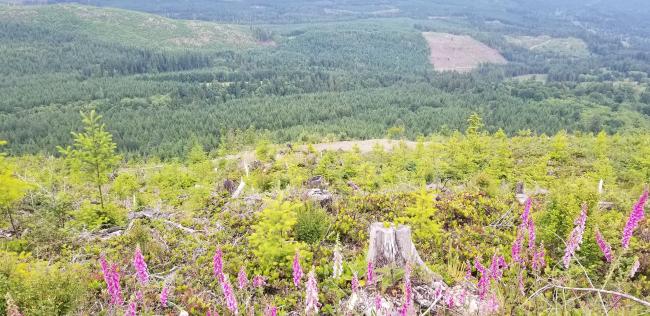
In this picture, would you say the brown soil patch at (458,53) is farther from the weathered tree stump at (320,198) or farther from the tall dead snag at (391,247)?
the tall dead snag at (391,247)

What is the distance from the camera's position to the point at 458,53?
112188 millimetres

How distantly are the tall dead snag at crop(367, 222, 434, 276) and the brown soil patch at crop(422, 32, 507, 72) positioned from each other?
99.8 metres

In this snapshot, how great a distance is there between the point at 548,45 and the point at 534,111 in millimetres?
85372

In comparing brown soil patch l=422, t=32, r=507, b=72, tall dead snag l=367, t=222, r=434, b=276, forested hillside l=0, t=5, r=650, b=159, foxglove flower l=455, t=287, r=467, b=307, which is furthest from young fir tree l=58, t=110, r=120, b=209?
brown soil patch l=422, t=32, r=507, b=72

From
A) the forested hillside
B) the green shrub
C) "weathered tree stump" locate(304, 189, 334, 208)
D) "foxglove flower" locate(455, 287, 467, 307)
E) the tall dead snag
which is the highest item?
"foxglove flower" locate(455, 287, 467, 307)

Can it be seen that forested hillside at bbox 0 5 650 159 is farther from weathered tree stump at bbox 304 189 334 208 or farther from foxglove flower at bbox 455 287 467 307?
foxglove flower at bbox 455 287 467 307

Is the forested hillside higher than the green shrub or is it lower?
lower

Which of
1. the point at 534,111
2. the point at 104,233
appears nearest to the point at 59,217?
the point at 104,233

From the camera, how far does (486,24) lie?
153 meters

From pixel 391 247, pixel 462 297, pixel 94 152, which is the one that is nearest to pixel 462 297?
pixel 462 297

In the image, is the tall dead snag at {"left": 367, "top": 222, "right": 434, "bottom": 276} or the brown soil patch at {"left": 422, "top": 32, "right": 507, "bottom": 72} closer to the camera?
the tall dead snag at {"left": 367, "top": 222, "right": 434, "bottom": 276}

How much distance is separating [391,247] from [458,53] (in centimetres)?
11598

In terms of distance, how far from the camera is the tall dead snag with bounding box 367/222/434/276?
5152 mm

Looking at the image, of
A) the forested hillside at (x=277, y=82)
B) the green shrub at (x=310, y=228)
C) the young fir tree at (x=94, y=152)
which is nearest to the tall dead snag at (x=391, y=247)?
the green shrub at (x=310, y=228)
